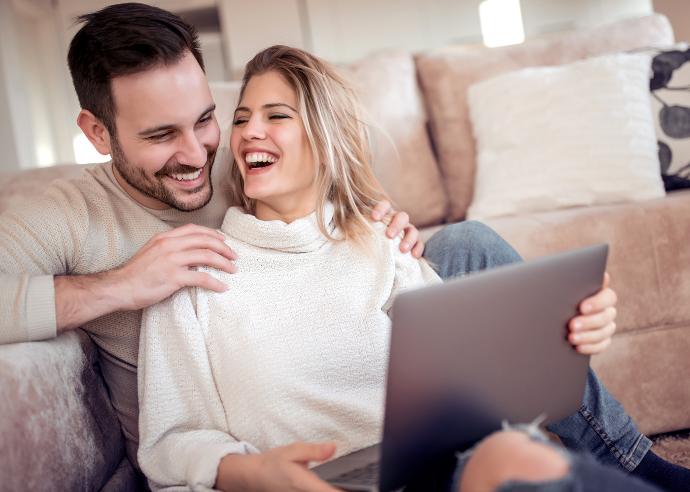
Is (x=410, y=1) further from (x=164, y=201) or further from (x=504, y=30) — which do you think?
(x=164, y=201)

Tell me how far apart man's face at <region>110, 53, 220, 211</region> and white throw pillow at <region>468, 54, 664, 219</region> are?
819 millimetres

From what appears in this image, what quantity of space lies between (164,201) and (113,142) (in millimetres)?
163

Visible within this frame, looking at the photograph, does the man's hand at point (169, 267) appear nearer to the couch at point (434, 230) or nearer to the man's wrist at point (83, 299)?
the man's wrist at point (83, 299)

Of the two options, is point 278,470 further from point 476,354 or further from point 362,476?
point 476,354

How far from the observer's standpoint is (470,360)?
696 mm

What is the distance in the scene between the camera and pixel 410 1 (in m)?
5.02

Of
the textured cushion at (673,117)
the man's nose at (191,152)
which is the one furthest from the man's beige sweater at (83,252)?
the textured cushion at (673,117)

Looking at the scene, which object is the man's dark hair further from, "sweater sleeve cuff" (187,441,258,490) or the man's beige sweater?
"sweater sleeve cuff" (187,441,258,490)

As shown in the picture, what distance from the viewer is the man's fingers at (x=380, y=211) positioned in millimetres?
1209

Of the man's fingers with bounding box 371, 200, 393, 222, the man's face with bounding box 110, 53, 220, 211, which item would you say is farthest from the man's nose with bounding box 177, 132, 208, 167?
the man's fingers with bounding box 371, 200, 393, 222

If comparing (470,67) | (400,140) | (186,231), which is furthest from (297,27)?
(186,231)

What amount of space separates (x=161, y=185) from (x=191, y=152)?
0.27 feet

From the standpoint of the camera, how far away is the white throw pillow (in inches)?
66.7

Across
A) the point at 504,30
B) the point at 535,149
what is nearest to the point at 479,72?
the point at 535,149
